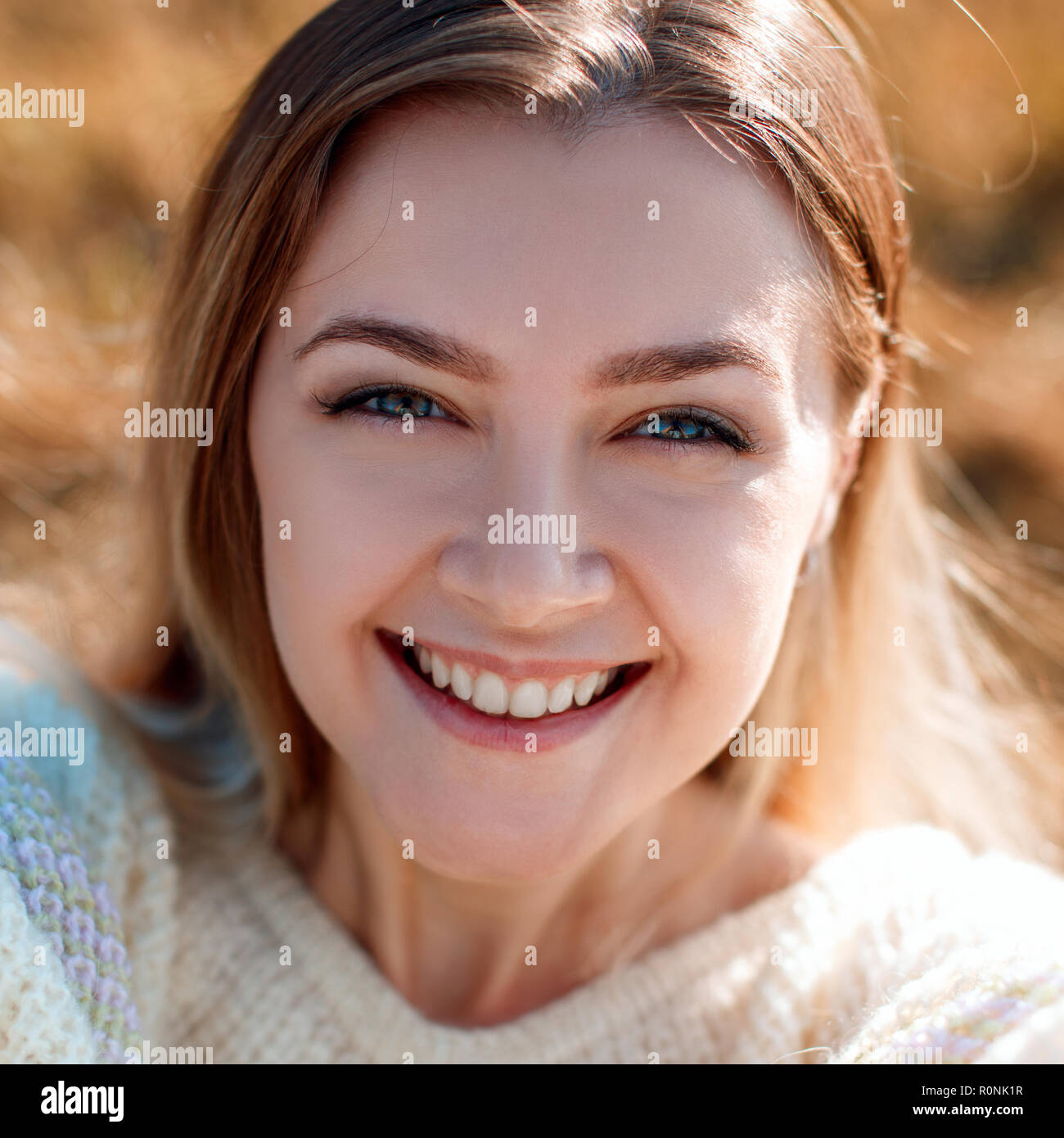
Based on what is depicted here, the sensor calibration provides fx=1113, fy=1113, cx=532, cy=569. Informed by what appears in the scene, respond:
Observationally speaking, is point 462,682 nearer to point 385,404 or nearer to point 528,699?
point 528,699

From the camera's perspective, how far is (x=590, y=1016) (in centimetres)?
181

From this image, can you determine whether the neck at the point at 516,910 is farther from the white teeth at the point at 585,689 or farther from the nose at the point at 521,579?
the nose at the point at 521,579

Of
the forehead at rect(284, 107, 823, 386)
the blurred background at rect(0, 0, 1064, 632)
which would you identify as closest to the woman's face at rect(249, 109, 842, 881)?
the forehead at rect(284, 107, 823, 386)

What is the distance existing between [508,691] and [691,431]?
17.2 inches

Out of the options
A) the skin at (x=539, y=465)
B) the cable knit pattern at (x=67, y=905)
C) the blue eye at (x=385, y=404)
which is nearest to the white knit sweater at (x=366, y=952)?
the cable knit pattern at (x=67, y=905)

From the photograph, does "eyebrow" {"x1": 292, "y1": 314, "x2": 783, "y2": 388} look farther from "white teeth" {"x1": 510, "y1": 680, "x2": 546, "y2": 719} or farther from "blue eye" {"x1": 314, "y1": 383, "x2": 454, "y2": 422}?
"white teeth" {"x1": 510, "y1": 680, "x2": 546, "y2": 719}

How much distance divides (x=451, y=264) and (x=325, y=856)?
1.13 meters

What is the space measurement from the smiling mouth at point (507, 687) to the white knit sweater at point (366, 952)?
55cm

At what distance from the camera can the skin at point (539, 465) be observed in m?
1.38

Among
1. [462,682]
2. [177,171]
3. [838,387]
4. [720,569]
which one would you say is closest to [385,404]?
[462,682]

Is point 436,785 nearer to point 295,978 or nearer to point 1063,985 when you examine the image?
point 295,978

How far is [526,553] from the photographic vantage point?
136 centimetres

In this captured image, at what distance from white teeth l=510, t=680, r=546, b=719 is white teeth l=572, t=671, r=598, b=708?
0.06m
